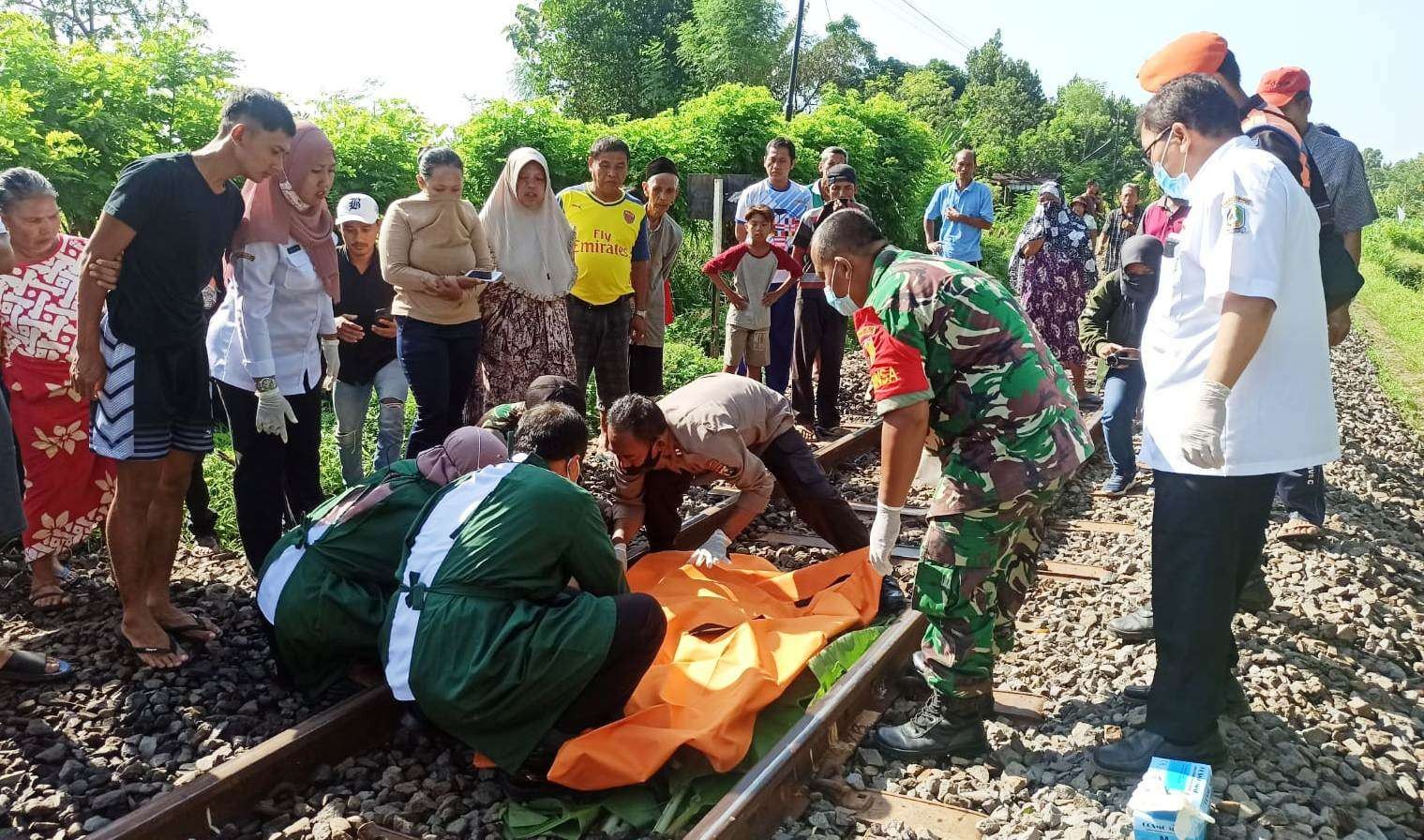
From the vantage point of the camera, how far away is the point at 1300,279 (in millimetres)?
2777

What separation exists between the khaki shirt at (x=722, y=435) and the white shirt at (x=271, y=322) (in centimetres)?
152

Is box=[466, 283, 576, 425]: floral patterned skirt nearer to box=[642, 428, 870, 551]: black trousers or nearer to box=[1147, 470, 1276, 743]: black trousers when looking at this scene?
box=[642, 428, 870, 551]: black trousers

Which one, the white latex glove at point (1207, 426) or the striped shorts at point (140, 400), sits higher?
the white latex glove at point (1207, 426)

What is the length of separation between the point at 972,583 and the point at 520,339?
3480mm

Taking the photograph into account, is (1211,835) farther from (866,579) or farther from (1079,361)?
(1079,361)

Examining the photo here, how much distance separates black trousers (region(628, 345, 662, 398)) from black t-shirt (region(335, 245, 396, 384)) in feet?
6.56

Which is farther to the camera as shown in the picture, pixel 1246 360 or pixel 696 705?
pixel 696 705

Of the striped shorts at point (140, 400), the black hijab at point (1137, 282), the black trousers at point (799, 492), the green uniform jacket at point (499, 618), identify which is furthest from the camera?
the black hijab at point (1137, 282)

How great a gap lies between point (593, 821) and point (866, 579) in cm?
176

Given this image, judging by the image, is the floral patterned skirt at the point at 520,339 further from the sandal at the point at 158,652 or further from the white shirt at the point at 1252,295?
the white shirt at the point at 1252,295

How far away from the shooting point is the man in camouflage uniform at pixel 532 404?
13.3ft

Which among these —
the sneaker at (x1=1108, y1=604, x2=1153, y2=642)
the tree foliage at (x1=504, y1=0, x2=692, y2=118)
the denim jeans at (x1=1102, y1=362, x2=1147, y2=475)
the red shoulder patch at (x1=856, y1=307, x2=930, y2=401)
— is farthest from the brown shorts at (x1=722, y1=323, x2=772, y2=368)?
the tree foliage at (x1=504, y1=0, x2=692, y2=118)

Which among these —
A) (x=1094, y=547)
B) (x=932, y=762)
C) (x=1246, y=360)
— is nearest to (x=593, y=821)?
(x=932, y=762)

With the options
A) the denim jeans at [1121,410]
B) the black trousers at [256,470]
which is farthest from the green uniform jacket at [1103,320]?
the black trousers at [256,470]
